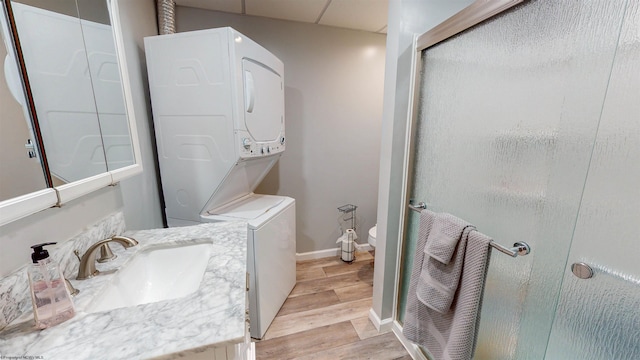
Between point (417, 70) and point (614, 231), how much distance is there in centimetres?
103

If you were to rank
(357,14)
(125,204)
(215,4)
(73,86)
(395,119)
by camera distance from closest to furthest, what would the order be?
(73,86)
(125,204)
(395,119)
(215,4)
(357,14)

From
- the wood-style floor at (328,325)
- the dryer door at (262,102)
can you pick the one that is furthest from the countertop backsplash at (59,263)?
the wood-style floor at (328,325)

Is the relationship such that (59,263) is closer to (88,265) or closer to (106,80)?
(88,265)

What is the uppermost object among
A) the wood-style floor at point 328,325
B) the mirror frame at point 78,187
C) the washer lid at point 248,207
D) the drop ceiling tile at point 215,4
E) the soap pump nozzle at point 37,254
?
the drop ceiling tile at point 215,4

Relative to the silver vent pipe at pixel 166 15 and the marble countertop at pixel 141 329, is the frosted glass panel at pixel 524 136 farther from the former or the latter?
the silver vent pipe at pixel 166 15

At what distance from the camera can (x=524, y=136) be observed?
0.87 m

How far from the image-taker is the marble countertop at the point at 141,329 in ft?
Result: 1.75

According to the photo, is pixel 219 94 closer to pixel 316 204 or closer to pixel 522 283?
pixel 316 204

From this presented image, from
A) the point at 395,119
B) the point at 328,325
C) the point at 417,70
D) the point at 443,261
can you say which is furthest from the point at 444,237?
the point at 328,325

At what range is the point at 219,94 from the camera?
1343 mm

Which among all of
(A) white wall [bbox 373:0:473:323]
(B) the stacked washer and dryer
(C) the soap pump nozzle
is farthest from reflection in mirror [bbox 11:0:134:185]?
(A) white wall [bbox 373:0:473:323]

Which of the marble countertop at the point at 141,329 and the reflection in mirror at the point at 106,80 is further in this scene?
the reflection in mirror at the point at 106,80

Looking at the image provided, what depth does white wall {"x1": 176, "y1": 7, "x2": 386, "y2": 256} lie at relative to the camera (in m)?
2.15

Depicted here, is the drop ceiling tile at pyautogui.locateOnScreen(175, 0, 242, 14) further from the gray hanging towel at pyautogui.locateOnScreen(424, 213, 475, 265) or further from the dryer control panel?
the gray hanging towel at pyautogui.locateOnScreen(424, 213, 475, 265)
